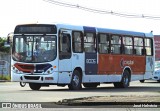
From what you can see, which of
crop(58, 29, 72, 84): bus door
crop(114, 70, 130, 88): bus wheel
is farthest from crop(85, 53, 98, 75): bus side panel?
crop(114, 70, 130, 88): bus wheel

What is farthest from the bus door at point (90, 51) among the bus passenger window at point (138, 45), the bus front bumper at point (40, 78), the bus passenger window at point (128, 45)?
the bus passenger window at point (138, 45)

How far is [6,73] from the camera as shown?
4594cm

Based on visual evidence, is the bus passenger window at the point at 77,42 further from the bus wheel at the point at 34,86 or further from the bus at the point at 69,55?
the bus wheel at the point at 34,86

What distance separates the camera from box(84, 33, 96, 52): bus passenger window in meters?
26.1

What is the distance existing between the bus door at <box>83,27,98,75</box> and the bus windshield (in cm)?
267

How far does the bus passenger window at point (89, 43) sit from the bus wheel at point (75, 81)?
149cm

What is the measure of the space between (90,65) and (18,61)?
407 cm

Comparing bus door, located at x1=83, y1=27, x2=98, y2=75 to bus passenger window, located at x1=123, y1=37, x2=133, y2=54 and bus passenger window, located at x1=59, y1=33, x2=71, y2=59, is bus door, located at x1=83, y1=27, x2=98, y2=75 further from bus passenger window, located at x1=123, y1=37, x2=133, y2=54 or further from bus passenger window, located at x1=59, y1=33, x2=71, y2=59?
bus passenger window, located at x1=123, y1=37, x2=133, y2=54

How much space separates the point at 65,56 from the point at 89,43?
2394mm

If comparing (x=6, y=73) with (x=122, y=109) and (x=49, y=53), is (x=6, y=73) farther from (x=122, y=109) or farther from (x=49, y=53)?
(x=122, y=109)

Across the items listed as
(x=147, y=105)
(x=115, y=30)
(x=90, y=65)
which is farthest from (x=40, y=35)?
(x=147, y=105)

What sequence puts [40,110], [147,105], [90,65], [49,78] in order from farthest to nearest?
[90,65] → [49,78] → [147,105] → [40,110]

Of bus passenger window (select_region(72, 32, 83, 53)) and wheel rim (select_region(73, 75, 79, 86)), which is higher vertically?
bus passenger window (select_region(72, 32, 83, 53))

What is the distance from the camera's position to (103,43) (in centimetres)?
2747
